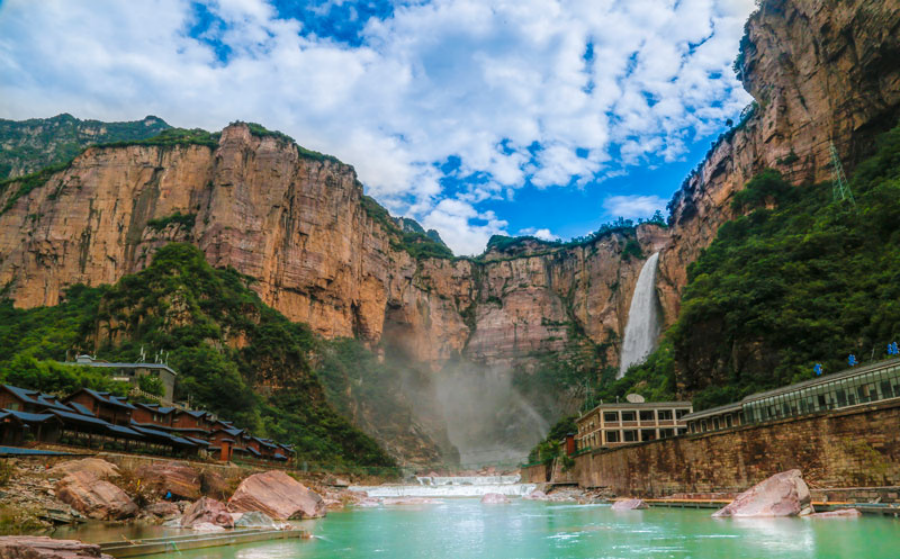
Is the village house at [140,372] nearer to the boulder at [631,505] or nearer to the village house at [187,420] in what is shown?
the village house at [187,420]

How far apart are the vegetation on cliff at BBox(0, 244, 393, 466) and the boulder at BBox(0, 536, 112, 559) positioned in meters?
41.5

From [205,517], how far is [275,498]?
13.3 feet

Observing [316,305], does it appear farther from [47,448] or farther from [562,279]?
[47,448]

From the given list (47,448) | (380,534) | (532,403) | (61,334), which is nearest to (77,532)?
(380,534)

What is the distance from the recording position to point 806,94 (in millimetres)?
46875

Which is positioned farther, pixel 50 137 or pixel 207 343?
pixel 50 137

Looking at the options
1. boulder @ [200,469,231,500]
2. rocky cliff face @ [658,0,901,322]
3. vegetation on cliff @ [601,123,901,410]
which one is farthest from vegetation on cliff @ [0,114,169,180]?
vegetation on cliff @ [601,123,901,410]

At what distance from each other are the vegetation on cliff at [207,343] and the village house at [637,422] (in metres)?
30.4

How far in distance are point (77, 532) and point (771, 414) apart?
1003 inches

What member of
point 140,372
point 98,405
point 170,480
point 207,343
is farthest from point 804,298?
point 207,343

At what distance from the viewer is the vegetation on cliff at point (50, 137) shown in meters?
117

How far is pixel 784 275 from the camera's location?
32031mm

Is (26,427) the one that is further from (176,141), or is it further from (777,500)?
(176,141)

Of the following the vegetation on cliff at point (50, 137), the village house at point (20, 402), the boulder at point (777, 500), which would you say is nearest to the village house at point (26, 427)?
the village house at point (20, 402)
